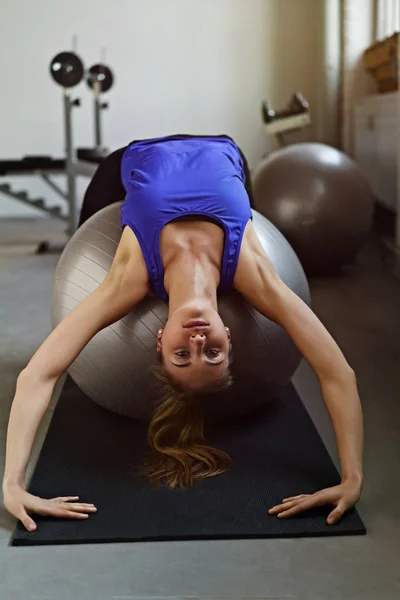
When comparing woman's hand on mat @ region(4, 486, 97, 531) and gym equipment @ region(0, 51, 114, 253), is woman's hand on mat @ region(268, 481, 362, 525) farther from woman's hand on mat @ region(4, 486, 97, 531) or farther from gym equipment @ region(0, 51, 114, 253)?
gym equipment @ region(0, 51, 114, 253)

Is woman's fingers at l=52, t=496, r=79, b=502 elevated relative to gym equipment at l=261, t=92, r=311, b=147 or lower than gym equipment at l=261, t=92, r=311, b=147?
lower

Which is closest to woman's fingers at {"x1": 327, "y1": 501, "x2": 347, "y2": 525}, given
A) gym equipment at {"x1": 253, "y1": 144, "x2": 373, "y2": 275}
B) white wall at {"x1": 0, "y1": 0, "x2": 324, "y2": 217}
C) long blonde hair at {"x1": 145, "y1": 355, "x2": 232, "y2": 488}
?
long blonde hair at {"x1": 145, "y1": 355, "x2": 232, "y2": 488}

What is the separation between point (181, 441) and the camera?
1915 mm

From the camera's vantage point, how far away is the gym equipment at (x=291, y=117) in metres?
5.09

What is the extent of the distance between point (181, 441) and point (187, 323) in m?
0.36

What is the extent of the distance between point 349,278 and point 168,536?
2698 mm

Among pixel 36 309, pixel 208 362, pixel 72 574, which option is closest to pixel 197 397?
pixel 208 362

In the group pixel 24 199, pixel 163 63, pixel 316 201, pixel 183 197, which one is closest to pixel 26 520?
pixel 183 197

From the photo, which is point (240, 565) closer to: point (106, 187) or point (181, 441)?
point (181, 441)

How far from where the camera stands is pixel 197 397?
6.02 feet

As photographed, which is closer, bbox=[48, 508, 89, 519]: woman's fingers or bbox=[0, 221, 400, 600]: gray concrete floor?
bbox=[0, 221, 400, 600]: gray concrete floor

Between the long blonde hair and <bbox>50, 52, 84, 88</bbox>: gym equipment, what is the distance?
330cm

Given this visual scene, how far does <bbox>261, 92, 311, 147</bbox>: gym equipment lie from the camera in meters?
5.09

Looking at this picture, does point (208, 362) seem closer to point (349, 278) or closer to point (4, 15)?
point (349, 278)
